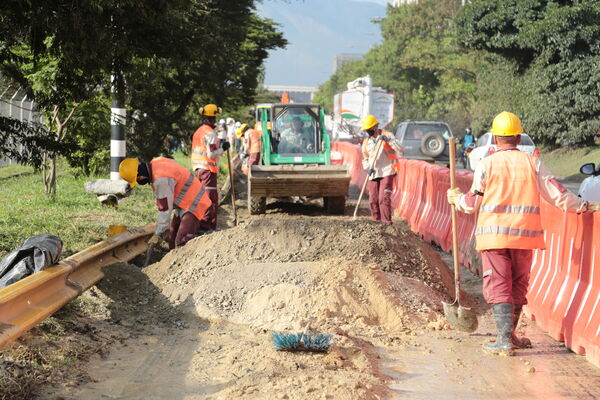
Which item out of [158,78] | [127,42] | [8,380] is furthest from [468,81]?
[8,380]

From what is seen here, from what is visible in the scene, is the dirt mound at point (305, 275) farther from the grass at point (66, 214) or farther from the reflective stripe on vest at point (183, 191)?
the grass at point (66, 214)

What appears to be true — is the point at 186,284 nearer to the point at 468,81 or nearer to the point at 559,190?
the point at 559,190

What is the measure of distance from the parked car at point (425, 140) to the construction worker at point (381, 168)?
13667 millimetres

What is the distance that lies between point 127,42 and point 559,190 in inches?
180

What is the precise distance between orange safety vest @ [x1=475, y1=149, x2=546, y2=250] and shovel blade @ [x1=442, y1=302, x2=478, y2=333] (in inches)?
29.2

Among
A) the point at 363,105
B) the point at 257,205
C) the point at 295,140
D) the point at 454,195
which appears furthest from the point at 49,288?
the point at 363,105

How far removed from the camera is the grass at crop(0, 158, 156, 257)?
11164 millimetres

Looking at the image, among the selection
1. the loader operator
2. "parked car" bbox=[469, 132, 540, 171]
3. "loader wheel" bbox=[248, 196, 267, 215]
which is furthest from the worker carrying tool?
"parked car" bbox=[469, 132, 540, 171]

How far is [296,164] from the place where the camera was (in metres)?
19.2

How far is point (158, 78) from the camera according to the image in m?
18.6

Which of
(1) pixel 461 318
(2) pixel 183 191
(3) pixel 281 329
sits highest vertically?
(2) pixel 183 191

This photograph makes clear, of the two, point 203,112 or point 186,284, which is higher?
point 203,112

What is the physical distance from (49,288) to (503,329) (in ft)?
11.7

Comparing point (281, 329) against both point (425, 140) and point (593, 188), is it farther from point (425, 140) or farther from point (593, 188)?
point (425, 140)
